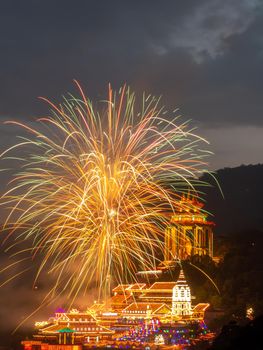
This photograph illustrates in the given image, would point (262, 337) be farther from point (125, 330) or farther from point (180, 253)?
point (180, 253)

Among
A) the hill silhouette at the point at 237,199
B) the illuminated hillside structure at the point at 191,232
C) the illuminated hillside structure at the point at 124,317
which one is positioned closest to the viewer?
the illuminated hillside structure at the point at 124,317

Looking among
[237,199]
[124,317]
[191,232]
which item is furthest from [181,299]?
[237,199]

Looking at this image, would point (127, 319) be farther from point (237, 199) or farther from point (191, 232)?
point (237, 199)

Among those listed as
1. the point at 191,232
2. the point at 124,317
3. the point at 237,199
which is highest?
the point at 237,199

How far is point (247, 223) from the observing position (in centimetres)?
9150

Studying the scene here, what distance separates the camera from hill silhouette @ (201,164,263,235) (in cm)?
9169

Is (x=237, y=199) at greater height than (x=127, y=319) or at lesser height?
greater

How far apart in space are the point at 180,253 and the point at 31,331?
1592 centimetres

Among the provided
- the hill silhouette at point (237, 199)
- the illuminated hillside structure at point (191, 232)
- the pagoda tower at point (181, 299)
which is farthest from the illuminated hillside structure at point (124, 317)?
the hill silhouette at point (237, 199)

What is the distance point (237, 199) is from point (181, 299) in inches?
1925

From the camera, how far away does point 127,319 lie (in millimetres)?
49000

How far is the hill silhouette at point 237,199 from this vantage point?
91688 millimetres

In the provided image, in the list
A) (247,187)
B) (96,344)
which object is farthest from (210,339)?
(247,187)

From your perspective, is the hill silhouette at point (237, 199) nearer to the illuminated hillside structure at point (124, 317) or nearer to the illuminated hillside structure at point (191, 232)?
the illuminated hillside structure at point (191, 232)
